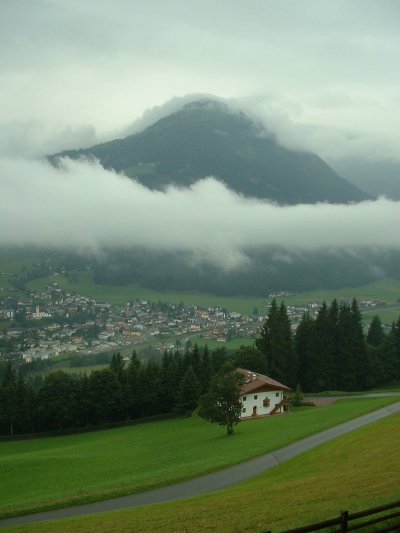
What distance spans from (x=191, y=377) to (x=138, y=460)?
3133 cm

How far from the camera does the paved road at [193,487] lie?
2541 centimetres

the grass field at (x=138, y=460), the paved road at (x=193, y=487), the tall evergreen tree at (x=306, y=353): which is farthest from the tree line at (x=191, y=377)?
the paved road at (x=193, y=487)

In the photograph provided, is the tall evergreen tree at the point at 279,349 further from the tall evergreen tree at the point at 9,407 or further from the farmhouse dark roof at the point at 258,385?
the tall evergreen tree at the point at 9,407

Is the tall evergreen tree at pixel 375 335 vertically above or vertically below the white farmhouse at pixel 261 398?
above

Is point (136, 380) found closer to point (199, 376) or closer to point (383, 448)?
point (199, 376)

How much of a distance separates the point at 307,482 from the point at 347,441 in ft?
36.4

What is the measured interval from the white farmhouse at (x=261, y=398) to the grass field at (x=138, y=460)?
6.94 meters

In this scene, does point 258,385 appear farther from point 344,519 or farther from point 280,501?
point 344,519

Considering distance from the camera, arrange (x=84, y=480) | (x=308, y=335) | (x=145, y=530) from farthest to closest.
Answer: (x=308, y=335) < (x=84, y=480) < (x=145, y=530)

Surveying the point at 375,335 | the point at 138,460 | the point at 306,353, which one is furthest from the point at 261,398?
the point at 375,335

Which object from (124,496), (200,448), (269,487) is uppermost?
(269,487)

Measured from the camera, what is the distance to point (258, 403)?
6606 cm

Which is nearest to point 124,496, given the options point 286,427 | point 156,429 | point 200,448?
point 200,448

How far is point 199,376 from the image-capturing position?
3061 inches
